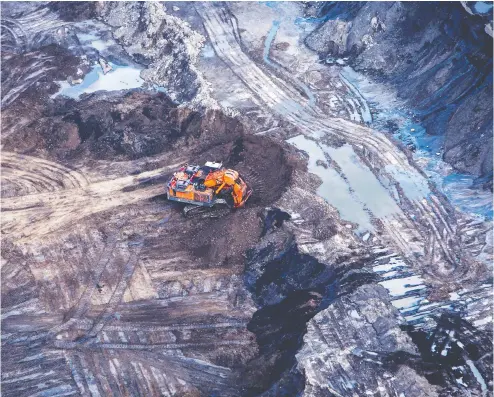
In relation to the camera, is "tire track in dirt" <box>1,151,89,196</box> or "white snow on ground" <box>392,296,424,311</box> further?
"tire track in dirt" <box>1,151,89,196</box>

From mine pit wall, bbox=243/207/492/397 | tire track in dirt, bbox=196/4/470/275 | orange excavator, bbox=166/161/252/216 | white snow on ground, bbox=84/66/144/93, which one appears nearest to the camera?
mine pit wall, bbox=243/207/492/397

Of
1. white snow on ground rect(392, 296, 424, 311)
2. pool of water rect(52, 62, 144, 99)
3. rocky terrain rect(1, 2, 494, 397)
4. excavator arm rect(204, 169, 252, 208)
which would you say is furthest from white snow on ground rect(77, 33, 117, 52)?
white snow on ground rect(392, 296, 424, 311)

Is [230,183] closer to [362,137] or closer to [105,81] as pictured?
[362,137]

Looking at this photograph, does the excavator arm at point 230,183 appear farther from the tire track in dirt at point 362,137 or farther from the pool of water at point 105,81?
the pool of water at point 105,81

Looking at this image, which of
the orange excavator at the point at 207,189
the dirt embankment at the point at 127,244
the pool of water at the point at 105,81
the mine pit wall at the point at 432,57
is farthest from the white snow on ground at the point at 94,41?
the orange excavator at the point at 207,189

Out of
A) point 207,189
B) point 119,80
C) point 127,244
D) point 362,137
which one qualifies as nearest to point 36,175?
point 127,244

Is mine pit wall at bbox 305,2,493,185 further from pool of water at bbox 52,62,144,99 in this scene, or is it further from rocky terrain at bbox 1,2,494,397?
pool of water at bbox 52,62,144,99
